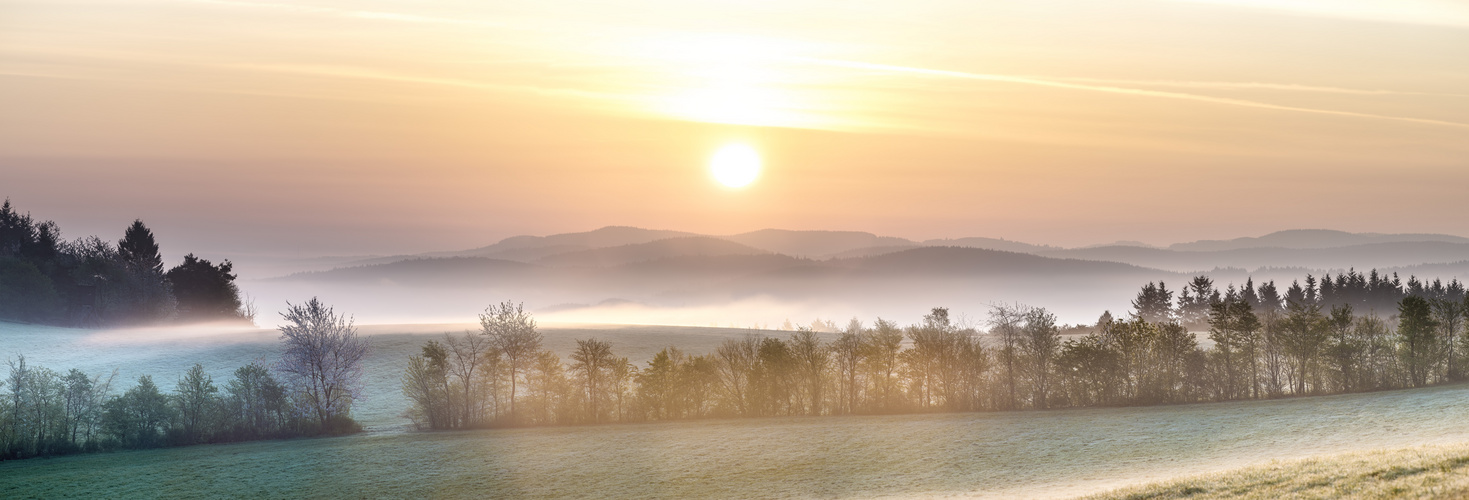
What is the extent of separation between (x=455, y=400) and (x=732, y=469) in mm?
21080

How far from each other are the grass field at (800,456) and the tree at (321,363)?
538 cm

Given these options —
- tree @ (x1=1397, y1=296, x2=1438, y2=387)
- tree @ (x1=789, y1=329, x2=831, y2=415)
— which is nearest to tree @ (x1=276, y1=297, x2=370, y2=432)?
tree @ (x1=789, y1=329, x2=831, y2=415)

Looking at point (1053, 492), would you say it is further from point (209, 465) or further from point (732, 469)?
point (209, 465)

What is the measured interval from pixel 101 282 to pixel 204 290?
12479 mm

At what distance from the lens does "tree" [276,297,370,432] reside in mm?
54656

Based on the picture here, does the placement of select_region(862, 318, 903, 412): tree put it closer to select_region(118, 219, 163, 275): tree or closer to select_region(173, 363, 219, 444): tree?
select_region(173, 363, 219, 444): tree

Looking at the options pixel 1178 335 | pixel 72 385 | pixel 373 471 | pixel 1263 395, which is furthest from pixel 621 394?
pixel 1263 395

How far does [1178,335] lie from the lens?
5472 cm

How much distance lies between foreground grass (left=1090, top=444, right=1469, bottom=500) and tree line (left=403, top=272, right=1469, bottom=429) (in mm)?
25392

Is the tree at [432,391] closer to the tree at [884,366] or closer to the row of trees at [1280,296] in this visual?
the tree at [884,366]

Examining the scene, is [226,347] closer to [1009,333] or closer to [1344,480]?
[1009,333]

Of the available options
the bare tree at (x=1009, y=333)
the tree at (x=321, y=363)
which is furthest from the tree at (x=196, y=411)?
the bare tree at (x=1009, y=333)

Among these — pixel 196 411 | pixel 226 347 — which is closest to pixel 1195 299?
pixel 226 347

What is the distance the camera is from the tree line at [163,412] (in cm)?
4734
